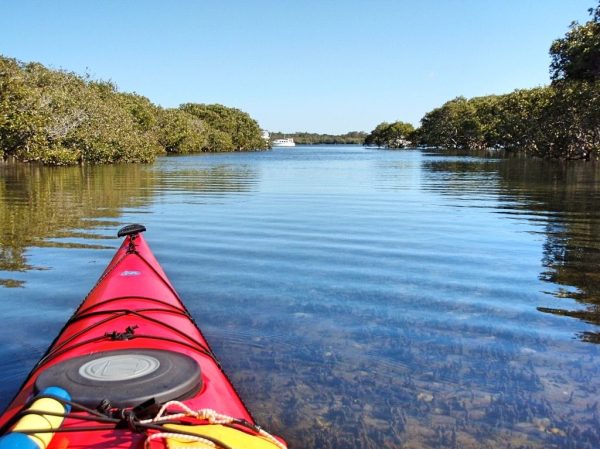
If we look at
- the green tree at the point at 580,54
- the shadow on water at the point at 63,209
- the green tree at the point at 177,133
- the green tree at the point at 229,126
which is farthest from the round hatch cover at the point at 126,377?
the green tree at the point at 229,126

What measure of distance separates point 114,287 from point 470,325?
12.1 ft

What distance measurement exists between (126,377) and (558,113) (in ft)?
165

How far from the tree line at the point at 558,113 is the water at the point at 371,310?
17.7 m

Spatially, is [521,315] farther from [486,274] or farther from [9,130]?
[9,130]

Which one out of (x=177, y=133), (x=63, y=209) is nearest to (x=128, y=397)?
(x=63, y=209)

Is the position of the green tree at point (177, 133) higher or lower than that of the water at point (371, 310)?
higher

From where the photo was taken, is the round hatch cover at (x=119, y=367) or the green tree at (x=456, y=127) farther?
the green tree at (x=456, y=127)

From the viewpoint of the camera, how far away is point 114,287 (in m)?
4.71

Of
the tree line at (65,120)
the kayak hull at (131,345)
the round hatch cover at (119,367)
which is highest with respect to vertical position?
the tree line at (65,120)

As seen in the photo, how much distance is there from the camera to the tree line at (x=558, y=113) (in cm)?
2887

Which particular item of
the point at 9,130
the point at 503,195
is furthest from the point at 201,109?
the point at 503,195

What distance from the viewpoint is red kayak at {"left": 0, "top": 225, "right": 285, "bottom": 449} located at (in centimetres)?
223

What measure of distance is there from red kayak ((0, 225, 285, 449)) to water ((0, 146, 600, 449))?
104 centimetres

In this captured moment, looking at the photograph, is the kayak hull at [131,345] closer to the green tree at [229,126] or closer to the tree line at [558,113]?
the tree line at [558,113]
